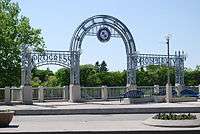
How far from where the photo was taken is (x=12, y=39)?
53.4 meters

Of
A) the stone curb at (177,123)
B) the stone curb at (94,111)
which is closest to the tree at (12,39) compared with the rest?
the stone curb at (94,111)

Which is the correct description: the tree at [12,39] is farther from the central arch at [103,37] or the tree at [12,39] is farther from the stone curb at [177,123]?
the stone curb at [177,123]

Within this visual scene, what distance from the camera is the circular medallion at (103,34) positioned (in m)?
46.2

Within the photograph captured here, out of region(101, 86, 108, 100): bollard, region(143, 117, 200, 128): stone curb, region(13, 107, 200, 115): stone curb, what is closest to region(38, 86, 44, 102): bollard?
region(101, 86, 108, 100): bollard

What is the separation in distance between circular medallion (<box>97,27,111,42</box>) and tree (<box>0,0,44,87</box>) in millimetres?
11277

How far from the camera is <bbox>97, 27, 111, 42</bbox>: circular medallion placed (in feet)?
152

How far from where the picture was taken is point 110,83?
97.0 meters

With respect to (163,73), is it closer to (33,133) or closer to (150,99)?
(150,99)

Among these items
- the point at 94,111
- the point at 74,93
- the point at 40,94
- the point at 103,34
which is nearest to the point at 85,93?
the point at 74,93

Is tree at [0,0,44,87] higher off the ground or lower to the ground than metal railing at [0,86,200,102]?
higher

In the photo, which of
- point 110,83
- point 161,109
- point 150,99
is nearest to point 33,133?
point 161,109

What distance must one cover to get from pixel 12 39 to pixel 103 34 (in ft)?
42.0

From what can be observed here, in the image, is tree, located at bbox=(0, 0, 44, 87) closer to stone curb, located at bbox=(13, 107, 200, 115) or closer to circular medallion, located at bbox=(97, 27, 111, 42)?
circular medallion, located at bbox=(97, 27, 111, 42)

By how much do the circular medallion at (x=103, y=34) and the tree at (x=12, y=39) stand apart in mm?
11277
